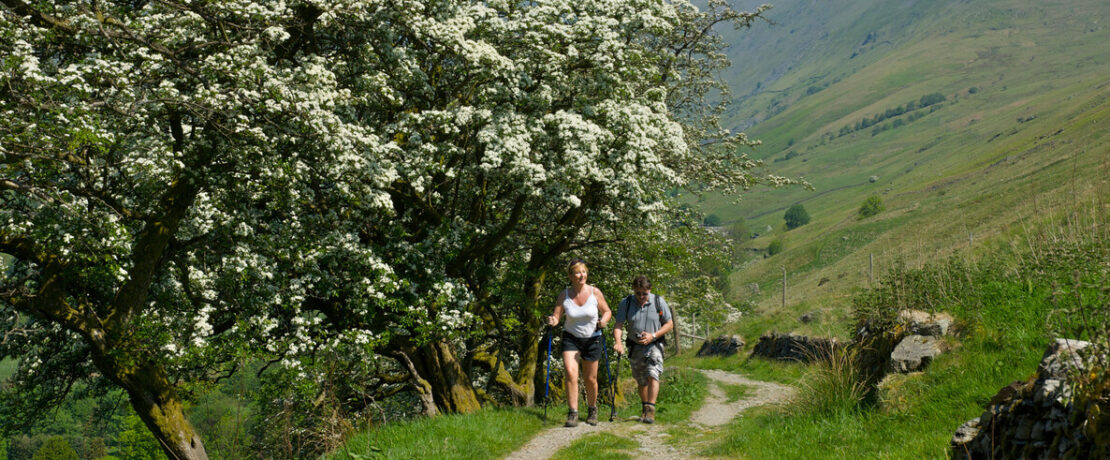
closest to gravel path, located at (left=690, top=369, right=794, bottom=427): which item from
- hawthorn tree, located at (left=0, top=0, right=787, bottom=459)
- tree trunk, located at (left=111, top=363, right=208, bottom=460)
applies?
hawthorn tree, located at (left=0, top=0, right=787, bottom=459)

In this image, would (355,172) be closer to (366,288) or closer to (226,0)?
(366,288)

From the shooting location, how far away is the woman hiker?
1143 centimetres

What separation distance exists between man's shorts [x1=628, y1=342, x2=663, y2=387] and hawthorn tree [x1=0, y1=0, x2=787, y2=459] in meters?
2.85

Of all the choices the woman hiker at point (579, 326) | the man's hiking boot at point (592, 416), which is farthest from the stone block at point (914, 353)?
the man's hiking boot at point (592, 416)

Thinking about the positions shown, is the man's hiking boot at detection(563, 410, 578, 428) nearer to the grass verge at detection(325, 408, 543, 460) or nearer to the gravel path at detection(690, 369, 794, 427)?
the grass verge at detection(325, 408, 543, 460)

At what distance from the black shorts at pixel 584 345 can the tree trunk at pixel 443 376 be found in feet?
14.6

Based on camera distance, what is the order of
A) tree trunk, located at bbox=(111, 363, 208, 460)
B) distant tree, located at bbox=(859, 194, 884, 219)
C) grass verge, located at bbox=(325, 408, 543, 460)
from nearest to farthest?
1. grass verge, located at bbox=(325, 408, 543, 460)
2. tree trunk, located at bbox=(111, 363, 208, 460)
3. distant tree, located at bbox=(859, 194, 884, 219)

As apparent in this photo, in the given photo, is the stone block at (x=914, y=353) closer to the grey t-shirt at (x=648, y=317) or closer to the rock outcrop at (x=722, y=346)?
the grey t-shirt at (x=648, y=317)

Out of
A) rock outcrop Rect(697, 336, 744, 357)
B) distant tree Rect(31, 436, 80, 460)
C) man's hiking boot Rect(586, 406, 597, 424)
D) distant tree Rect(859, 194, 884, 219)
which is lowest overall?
rock outcrop Rect(697, 336, 744, 357)

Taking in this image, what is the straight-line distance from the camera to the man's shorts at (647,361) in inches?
462

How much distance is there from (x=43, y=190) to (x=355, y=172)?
436cm

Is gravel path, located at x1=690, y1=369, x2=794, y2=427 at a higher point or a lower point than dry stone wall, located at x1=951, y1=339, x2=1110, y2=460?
lower

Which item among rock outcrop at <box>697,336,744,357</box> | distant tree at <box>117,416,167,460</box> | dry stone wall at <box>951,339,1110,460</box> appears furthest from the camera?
distant tree at <box>117,416,167,460</box>

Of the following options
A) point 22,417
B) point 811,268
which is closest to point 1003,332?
point 22,417
